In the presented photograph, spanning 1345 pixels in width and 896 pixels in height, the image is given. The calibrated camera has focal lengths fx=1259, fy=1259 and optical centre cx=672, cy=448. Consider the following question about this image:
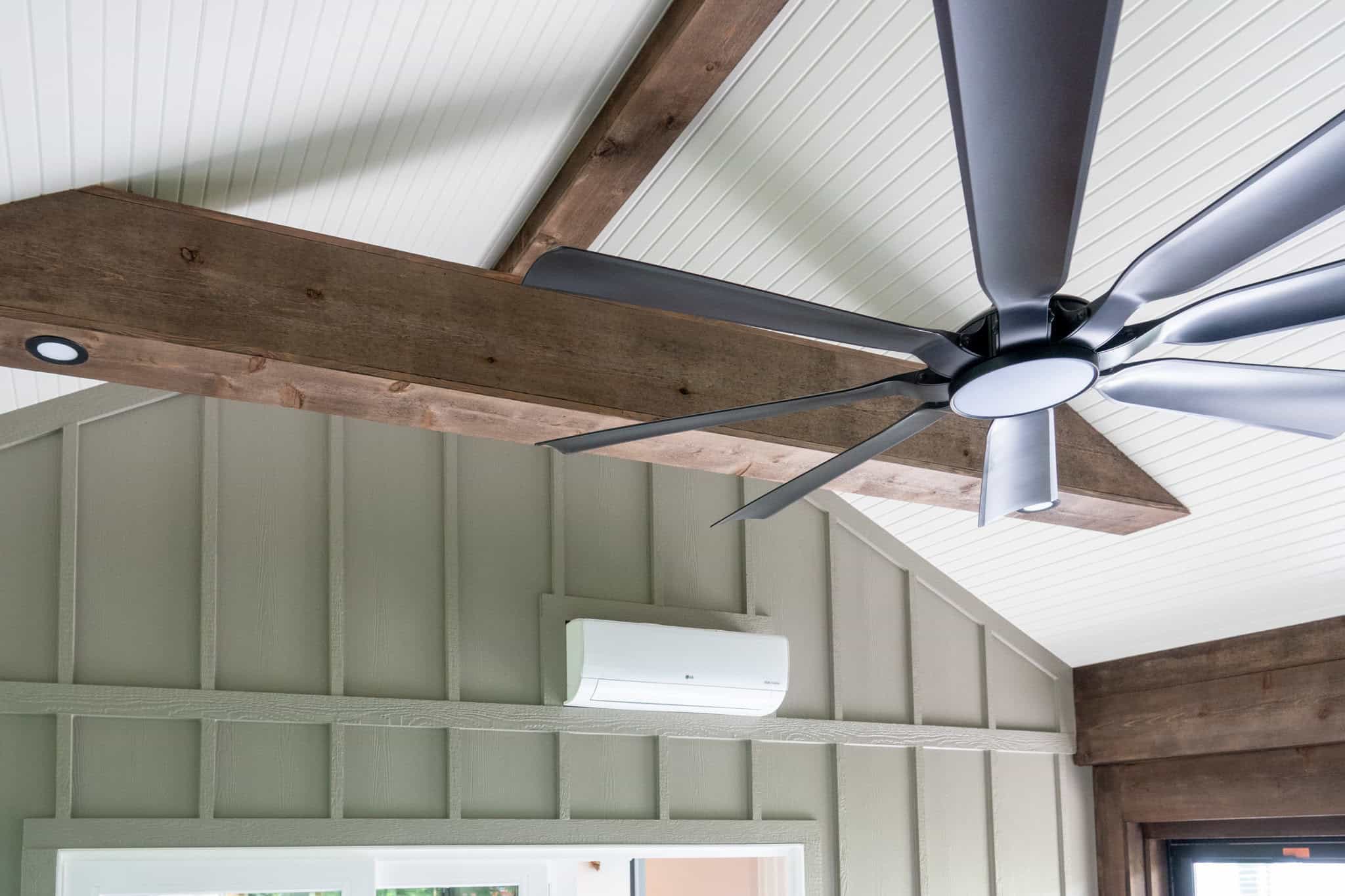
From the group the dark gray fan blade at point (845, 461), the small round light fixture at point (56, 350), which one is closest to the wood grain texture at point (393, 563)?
the small round light fixture at point (56, 350)

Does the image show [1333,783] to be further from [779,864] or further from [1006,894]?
[779,864]

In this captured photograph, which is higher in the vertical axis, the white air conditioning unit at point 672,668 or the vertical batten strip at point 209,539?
the vertical batten strip at point 209,539

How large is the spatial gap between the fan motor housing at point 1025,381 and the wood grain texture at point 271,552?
2327 mm

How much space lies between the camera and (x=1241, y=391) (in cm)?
202

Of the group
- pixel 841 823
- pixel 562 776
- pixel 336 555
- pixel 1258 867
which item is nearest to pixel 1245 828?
pixel 1258 867

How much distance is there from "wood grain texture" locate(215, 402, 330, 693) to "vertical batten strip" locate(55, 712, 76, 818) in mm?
403

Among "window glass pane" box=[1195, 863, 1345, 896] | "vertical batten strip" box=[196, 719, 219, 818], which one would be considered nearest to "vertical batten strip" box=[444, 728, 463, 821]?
"vertical batten strip" box=[196, 719, 219, 818]

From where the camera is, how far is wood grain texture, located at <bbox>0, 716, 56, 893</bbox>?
3207 millimetres

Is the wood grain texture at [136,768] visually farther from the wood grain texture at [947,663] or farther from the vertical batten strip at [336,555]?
the wood grain texture at [947,663]

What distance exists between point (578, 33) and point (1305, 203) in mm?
1458

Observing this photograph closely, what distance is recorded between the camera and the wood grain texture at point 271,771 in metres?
3.52

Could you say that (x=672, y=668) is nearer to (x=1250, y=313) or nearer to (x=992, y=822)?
(x=992, y=822)

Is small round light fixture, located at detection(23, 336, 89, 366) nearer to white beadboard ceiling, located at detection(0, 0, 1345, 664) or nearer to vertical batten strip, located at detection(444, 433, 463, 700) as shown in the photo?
white beadboard ceiling, located at detection(0, 0, 1345, 664)

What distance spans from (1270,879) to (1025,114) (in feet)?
13.6
